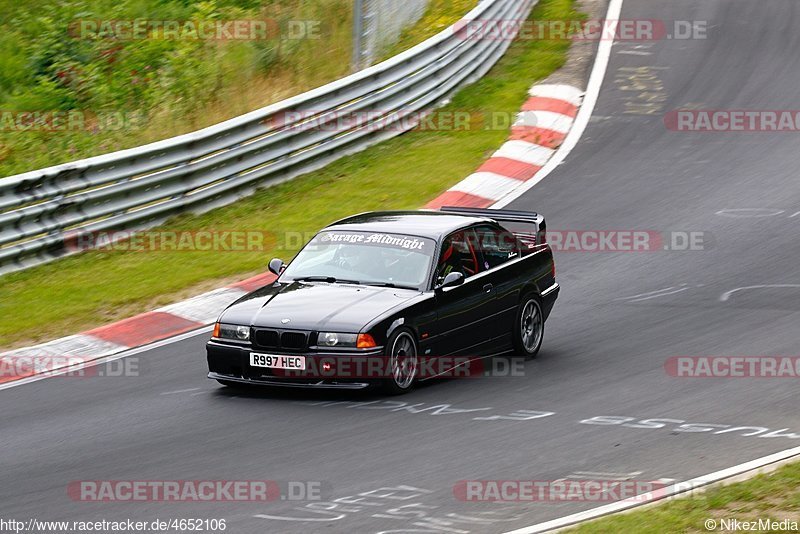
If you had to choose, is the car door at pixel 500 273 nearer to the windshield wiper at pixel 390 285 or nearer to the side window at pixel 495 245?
the side window at pixel 495 245

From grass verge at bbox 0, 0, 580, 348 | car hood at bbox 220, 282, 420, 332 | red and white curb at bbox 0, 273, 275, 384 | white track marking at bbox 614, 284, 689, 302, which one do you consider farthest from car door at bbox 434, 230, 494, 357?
grass verge at bbox 0, 0, 580, 348

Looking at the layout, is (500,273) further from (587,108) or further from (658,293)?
(587,108)

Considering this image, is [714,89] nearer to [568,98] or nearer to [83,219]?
[568,98]

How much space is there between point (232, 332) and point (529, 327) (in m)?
3.04

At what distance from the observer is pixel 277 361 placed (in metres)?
10.0

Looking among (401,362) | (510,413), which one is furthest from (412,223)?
(510,413)

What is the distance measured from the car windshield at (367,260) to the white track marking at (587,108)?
5323mm

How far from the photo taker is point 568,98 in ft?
67.5

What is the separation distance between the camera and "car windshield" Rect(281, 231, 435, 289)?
35.7ft

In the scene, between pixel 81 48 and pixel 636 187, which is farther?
pixel 81 48

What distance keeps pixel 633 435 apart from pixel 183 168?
850 centimetres

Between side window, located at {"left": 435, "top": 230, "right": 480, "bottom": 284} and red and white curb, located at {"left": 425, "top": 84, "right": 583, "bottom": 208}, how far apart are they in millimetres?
4800

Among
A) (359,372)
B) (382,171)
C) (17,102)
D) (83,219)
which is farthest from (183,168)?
(359,372)

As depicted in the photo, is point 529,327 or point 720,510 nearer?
point 720,510
